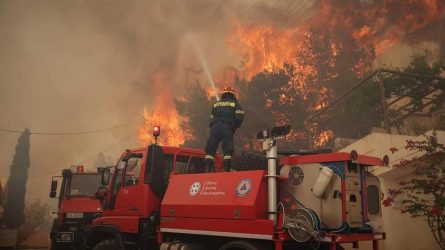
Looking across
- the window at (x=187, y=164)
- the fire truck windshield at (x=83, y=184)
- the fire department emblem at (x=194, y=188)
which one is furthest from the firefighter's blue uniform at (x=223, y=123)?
the fire truck windshield at (x=83, y=184)

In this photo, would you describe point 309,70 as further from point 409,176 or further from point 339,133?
point 409,176

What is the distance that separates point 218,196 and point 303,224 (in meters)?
1.30

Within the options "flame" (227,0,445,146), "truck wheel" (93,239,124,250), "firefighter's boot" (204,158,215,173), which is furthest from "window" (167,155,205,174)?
"flame" (227,0,445,146)

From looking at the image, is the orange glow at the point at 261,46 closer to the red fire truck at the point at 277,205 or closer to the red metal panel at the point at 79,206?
the red metal panel at the point at 79,206

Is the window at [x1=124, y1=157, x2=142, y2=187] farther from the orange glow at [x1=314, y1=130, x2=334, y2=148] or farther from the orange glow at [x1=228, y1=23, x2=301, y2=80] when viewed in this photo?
the orange glow at [x1=228, y1=23, x2=301, y2=80]

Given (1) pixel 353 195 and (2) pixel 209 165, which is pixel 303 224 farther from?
(2) pixel 209 165

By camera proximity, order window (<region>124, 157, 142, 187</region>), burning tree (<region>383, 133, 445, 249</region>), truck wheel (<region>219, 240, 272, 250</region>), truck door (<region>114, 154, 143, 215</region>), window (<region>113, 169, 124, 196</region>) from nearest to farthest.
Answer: truck wheel (<region>219, 240, 272, 250</region>) < truck door (<region>114, 154, 143, 215</region>) < window (<region>124, 157, 142, 187</region>) < window (<region>113, 169, 124, 196</region>) < burning tree (<region>383, 133, 445, 249</region>)

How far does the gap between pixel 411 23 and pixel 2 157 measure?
38.4m

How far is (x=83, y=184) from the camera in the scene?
12023mm

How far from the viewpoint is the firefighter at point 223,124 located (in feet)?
23.6

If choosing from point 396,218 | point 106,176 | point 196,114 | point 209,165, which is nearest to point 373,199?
point 209,165

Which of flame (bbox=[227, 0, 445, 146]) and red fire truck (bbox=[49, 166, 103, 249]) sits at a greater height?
flame (bbox=[227, 0, 445, 146])

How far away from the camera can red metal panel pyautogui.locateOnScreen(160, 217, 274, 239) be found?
5023 mm

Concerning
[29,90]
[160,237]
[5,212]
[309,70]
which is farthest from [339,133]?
[29,90]
